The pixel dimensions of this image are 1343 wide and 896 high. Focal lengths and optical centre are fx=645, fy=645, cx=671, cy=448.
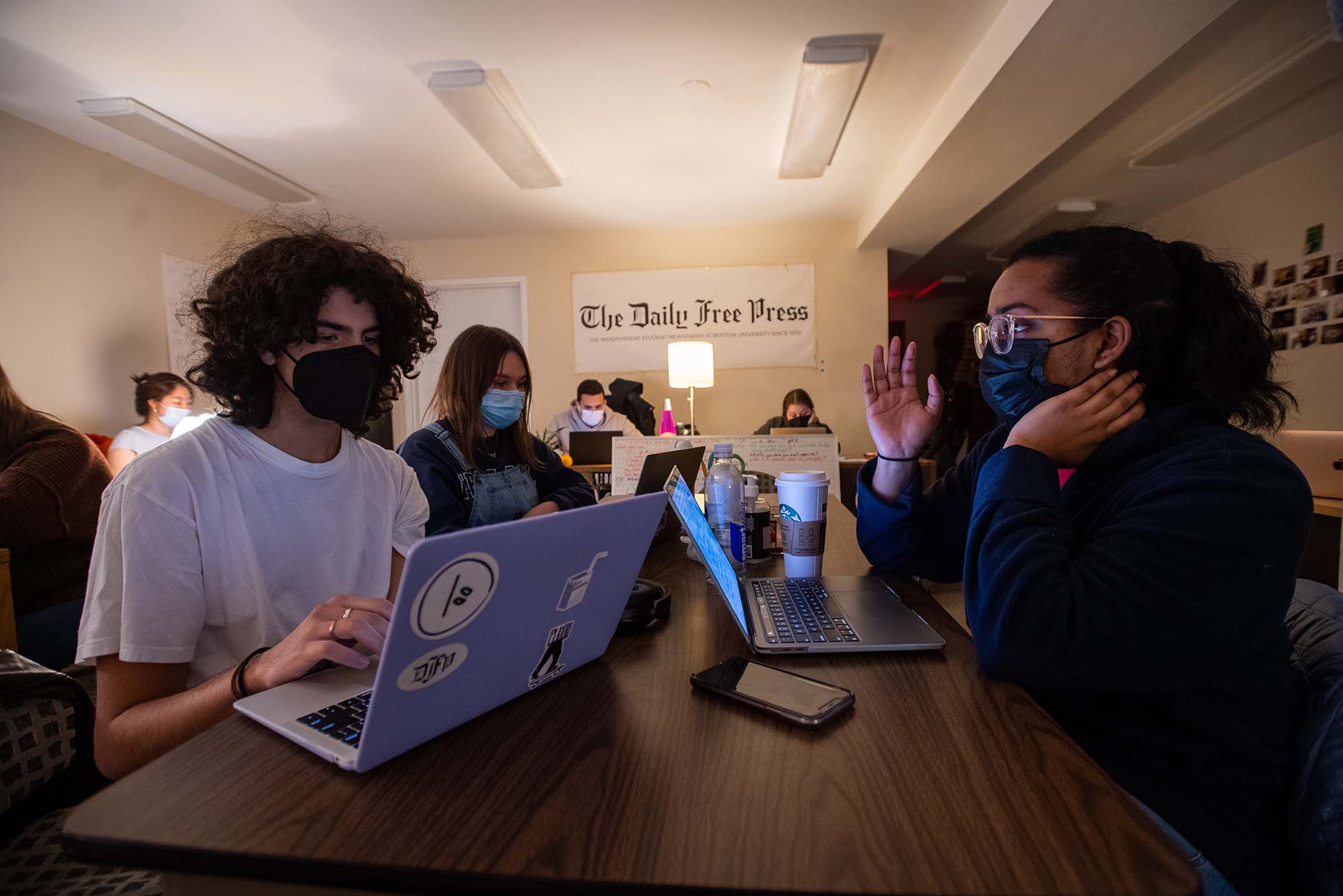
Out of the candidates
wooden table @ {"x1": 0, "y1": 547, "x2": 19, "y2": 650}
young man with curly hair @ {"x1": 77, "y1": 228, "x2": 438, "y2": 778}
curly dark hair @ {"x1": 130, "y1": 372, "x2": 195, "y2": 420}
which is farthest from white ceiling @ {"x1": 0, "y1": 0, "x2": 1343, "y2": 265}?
wooden table @ {"x1": 0, "y1": 547, "x2": 19, "y2": 650}

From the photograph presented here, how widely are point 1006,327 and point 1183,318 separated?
0.25 m

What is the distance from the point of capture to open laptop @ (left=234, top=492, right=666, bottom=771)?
0.53m

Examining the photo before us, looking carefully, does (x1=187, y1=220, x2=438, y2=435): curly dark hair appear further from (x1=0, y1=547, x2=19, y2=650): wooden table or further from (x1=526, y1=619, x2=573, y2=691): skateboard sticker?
(x1=0, y1=547, x2=19, y2=650): wooden table

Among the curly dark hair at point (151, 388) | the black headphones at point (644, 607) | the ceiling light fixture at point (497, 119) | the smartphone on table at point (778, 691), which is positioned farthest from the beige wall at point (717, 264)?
the smartphone on table at point (778, 691)

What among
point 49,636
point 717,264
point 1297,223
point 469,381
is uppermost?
point 717,264

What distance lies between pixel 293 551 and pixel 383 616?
449 mm

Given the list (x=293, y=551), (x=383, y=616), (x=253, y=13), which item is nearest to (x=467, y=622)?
(x=383, y=616)

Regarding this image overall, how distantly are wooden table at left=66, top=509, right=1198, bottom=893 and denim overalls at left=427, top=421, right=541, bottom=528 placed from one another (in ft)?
4.79

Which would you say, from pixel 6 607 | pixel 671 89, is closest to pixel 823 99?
pixel 671 89

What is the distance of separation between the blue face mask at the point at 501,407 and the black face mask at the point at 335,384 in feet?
3.18

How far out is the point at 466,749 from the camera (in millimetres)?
631

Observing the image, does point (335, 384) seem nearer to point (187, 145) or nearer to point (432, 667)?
point (432, 667)

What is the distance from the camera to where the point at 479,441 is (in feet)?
7.17

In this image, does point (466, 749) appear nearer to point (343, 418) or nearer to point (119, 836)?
point (119, 836)
